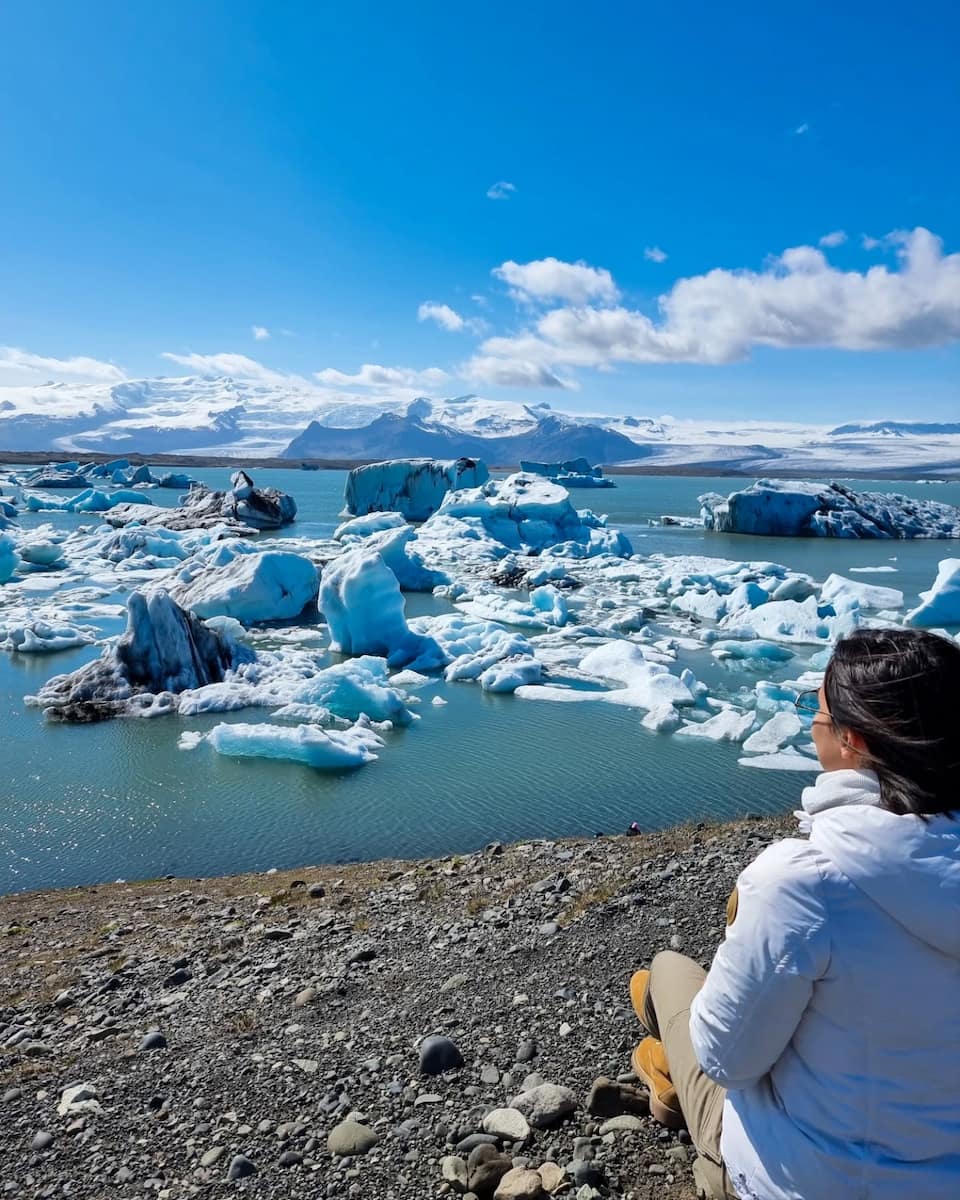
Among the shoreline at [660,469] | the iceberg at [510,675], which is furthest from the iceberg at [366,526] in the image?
the shoreline at [660,469]

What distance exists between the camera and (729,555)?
87.2ft

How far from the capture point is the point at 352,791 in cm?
740

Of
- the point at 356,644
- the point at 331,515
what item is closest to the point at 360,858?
the point at 356,644

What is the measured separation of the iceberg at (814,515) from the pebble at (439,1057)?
31818 millimetres

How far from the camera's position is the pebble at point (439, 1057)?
2.54 meters

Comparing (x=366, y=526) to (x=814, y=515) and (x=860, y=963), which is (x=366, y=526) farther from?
(x=860, y=963)

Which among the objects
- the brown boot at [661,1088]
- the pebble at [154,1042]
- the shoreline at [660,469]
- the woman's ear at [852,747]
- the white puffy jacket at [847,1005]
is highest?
the woman's ear at [852,747]

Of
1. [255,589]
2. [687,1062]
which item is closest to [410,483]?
[255,589]

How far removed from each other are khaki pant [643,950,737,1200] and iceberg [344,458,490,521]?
3240 cm

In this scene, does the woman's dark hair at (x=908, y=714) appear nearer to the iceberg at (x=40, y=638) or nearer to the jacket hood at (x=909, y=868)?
the jacket hood at (x=909, y=868)

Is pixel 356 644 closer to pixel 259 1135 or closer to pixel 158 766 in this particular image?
pixel 158 766

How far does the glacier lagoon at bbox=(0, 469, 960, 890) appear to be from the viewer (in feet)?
20.7

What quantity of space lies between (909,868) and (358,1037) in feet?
7.60

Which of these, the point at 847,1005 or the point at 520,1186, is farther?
the point at 520,1186
